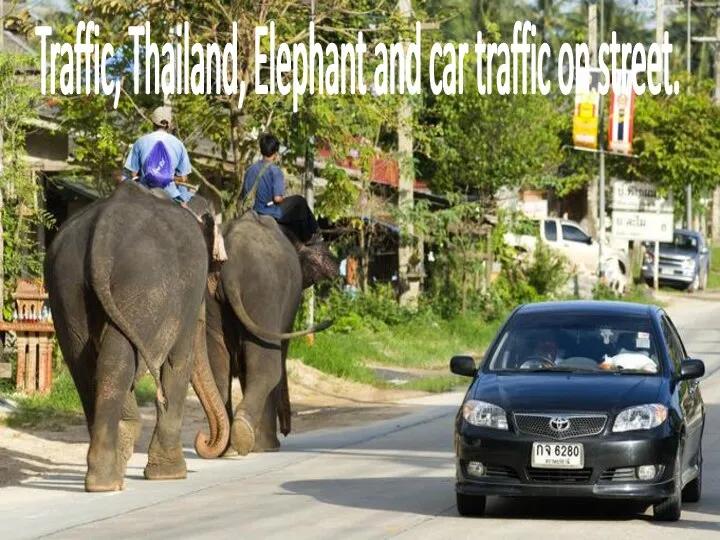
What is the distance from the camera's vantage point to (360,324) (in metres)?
33.4

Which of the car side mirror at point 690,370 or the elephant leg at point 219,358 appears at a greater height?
the car side mirror at point 690,370

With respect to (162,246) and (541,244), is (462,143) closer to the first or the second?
(541,244)

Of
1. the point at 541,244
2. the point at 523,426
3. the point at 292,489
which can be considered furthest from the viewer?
the point at 541,244

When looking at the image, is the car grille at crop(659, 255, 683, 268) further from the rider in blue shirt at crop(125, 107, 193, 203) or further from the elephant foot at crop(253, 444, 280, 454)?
the rider in blue shirt at crop(125, 107, 193, 203)

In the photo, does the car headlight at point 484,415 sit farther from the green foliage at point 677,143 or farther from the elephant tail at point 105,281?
the green foliage at point 677,143

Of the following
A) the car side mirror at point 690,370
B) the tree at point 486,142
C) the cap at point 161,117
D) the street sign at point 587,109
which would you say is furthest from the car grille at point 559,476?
the street sign at point 587,109

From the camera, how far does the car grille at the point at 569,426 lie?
41.5 feet

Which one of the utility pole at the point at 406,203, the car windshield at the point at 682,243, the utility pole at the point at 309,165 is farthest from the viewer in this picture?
the car windshield at the point at 682,243

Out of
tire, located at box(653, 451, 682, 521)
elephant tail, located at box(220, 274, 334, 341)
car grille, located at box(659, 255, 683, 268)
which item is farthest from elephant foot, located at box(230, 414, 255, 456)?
car grille, located at box(659, 255, 683, 268)

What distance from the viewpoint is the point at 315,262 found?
18125 mm

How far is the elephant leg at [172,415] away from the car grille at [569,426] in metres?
3.24

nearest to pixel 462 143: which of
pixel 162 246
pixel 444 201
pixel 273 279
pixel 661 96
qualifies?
pixel 444 201

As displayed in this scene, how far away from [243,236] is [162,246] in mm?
2778

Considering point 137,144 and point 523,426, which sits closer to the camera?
point 523,426
